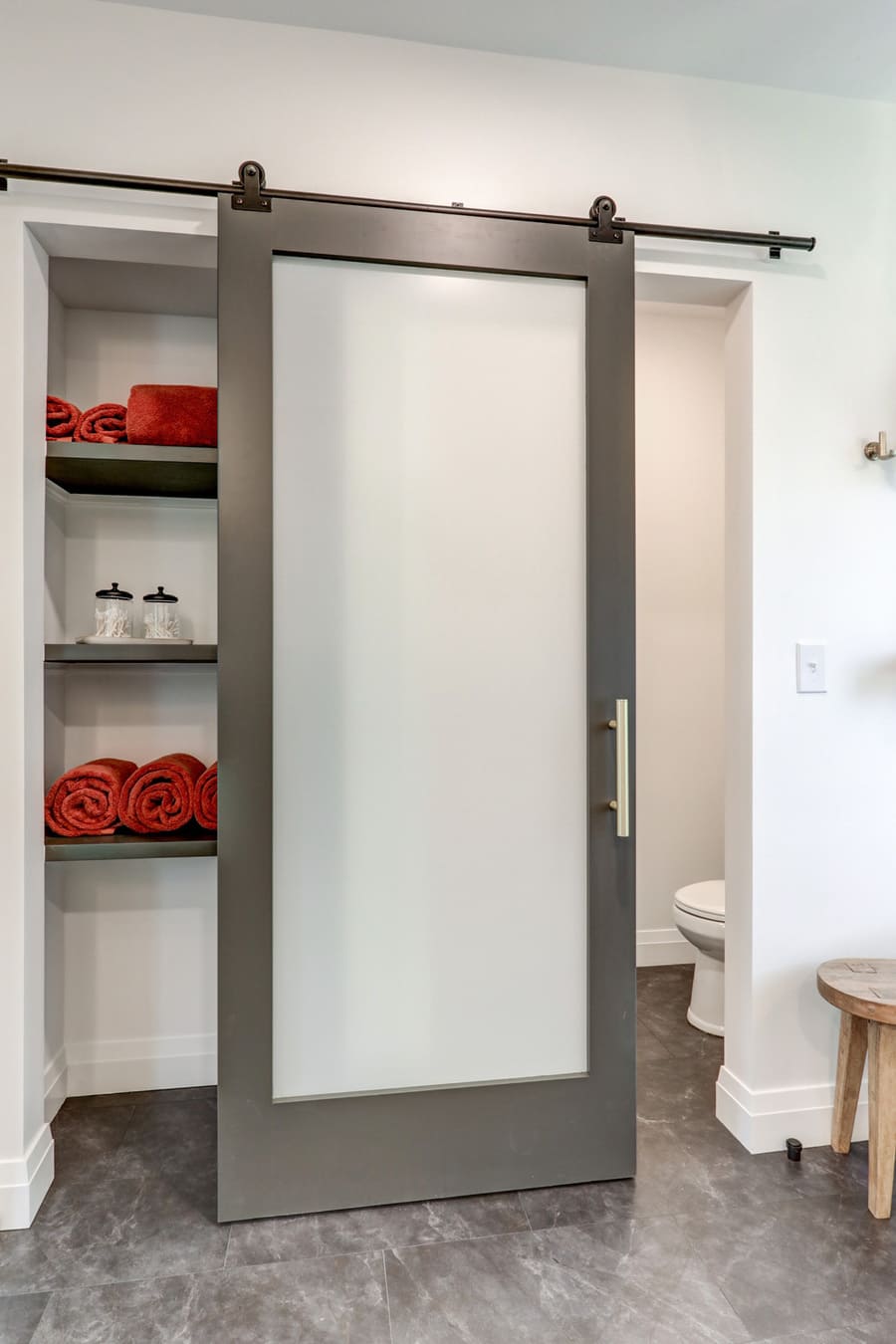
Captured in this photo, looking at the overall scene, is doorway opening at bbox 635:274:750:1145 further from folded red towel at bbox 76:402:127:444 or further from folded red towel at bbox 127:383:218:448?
folded red towel at bbox 76:402:127:444

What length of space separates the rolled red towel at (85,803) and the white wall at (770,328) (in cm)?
146

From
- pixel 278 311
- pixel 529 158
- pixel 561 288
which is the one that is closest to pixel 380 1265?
pixel 278 311

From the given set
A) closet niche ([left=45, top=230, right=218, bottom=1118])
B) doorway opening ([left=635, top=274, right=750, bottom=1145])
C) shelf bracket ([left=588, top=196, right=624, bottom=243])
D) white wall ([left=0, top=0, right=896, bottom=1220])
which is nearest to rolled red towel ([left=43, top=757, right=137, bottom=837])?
closet niche ([left=45, top=230, right=218, bottom=1118])

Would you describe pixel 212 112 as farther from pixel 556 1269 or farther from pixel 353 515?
pixel 556 1269

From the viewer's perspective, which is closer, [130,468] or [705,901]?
[130,468]

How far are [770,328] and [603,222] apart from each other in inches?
20.5

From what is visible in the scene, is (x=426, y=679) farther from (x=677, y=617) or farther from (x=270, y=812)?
(x=677, y=617)

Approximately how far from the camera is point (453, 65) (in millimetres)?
1887

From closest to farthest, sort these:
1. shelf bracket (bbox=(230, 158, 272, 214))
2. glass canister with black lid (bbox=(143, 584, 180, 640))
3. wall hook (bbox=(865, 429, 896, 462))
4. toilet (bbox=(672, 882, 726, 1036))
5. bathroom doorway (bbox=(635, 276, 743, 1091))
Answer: shelf bracket (bbox=(230, 158, 272, 214)) < wall hook (bbox=(865, 429, 896, 462)) < glass canister with black lid (bbox=(143, 584, 180, 640)) < toilet (bbox=(672, 882, 726, 1036)) < bathroom doorway (bbox=(635, 276, 743, 1091))

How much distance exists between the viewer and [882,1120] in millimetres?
1783

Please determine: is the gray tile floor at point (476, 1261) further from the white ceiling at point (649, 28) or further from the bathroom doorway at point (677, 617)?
the white ceiling at point (649, 28)

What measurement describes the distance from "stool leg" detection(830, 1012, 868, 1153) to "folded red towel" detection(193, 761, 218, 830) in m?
1.62

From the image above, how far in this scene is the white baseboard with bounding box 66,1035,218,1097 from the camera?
7.56 ft

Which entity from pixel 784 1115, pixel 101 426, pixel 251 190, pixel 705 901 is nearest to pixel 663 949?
pixel 705 901
